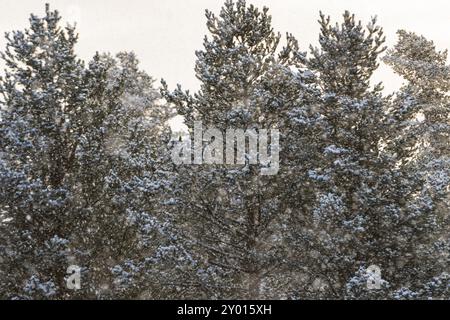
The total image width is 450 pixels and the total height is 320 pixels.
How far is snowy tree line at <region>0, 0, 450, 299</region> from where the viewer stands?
12.2 meters

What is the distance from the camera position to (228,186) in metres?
13.5

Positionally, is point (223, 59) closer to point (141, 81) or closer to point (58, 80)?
point (58, 80)

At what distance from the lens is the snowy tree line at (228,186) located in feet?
40.0

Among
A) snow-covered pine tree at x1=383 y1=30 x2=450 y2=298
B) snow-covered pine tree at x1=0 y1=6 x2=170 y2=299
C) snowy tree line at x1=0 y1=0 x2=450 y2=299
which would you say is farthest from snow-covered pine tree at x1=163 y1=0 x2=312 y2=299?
snow-covered pine tree at x1=383 y1=30 x2=450 y2=298

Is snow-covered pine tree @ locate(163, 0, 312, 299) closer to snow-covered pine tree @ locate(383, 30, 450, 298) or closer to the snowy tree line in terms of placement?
the snowy tree line

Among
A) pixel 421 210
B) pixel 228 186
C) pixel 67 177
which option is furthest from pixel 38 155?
pixel 421 210

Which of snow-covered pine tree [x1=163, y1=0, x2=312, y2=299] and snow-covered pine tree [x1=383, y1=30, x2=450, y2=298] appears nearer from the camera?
snow-covered pine tree [x1=383, y1=30, x2=450, y2=298]

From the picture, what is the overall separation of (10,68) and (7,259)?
16.0ft

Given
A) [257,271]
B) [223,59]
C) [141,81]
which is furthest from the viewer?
[141,81]

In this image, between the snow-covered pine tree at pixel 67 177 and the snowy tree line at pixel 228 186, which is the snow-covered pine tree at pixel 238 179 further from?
the snow-covered pine tree at pixel 67 177

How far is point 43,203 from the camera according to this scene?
484 inches

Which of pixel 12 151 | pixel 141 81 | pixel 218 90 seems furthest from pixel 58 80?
pixel 141 81

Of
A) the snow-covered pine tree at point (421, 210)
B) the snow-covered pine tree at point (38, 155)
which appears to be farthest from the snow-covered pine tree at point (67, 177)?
the snow-covered pine tree at point (421, 210)

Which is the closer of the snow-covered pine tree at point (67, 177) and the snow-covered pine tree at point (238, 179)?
the snow-covered pine tree at point (67, 177)
